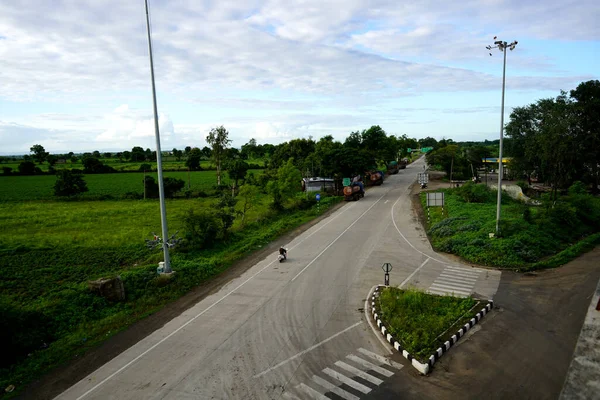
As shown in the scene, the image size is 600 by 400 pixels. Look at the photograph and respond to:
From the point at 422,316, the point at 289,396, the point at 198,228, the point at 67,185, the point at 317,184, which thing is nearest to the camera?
the point at 289,396

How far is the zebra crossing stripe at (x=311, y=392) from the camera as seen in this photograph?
918 cm

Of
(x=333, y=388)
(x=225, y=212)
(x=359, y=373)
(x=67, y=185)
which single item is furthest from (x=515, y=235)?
(x=67, y=185)

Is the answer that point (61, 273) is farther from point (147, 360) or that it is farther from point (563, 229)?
point (563, 229)

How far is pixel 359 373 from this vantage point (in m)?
10.1

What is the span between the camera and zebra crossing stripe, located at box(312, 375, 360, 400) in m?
9.16

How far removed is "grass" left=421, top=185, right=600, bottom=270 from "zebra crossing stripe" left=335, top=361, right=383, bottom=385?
38.3 ft

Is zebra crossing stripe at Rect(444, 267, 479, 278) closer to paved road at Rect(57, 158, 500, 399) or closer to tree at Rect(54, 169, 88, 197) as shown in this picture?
paved road at Rect(57, 158, 500, 399)

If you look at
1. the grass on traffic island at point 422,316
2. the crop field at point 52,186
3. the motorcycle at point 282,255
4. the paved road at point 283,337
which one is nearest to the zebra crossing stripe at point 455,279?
the paved road at point 283,337

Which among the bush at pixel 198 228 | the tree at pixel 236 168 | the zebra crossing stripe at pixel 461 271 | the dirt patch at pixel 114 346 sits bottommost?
the dirt patch at pixel 114 346

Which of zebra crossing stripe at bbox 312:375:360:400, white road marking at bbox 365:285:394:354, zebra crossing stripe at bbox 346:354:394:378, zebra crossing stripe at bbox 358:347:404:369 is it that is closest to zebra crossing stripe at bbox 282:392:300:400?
zebra crossing stripe at bbox 312:375:360:400

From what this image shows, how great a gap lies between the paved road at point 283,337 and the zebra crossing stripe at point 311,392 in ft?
0.09

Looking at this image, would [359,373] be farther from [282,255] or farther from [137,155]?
[137,155]

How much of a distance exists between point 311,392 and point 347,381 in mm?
990

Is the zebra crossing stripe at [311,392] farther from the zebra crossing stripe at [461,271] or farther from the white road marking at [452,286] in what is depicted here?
the zebra crossing stripe at [461,271]
